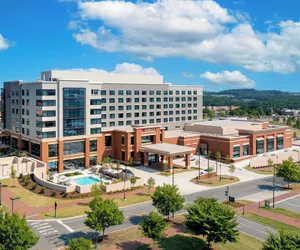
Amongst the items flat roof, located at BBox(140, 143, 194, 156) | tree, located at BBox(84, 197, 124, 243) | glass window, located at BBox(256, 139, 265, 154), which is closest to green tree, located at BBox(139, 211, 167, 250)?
tree, located at BBox(84, 197, 124, 243)

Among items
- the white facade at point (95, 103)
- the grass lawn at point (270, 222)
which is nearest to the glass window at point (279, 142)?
the white facade at point (95, 103)

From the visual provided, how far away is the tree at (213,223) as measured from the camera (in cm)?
3117

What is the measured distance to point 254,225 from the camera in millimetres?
42000

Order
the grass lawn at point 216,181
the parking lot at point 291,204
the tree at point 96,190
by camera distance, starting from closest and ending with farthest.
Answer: the tree at point 96,190 → the parking lot at point 291,204 → the grass lawn at point 216,181

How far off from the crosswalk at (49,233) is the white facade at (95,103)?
30684 mm

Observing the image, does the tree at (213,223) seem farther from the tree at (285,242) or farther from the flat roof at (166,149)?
the flat roof at (166,149)

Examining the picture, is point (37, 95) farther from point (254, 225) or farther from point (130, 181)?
point (254, 225)

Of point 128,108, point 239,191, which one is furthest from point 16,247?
point 128,108

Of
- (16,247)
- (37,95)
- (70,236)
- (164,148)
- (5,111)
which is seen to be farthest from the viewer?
(5,111)

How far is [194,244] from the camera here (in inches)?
1387

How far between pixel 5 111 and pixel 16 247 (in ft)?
214

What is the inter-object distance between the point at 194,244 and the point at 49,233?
16836 mm

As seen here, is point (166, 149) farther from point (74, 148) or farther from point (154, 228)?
point (154, 228)

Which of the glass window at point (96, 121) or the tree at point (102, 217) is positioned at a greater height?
the glass window at point (96, 121)
